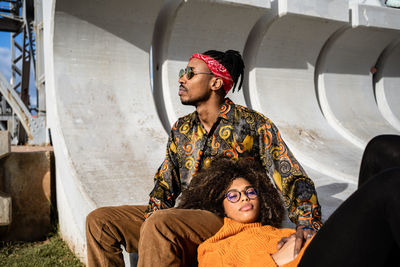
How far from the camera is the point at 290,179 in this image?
6.38 ft

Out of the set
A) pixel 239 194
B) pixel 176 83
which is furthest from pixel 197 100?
pixel 176 83

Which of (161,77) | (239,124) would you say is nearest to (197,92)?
(239,124)

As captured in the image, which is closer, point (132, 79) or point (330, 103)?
point (132, 79)

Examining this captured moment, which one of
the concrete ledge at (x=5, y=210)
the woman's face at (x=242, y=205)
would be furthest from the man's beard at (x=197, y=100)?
the concrete ledge at (x=5, y=210)

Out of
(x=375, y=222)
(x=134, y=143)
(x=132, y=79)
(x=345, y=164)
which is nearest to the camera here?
(x=375, y=222)

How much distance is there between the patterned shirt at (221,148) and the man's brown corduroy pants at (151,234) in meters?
0.16

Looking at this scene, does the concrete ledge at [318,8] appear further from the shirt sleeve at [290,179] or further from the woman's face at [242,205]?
the woman's face at [242,205]

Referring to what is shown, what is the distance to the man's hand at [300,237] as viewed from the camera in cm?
149

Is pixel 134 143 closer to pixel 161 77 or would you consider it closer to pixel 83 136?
pixel 83 136

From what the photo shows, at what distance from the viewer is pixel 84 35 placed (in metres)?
4.56

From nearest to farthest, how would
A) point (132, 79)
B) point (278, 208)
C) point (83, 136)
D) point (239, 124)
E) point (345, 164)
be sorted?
point (278, 208) < point (239, 124) < point (83, 136) < point (132, 79) < point (345, 164)

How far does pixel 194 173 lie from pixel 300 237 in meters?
0.84

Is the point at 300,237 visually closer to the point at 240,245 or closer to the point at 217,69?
the point at 240,245

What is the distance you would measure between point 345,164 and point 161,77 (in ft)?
10.4
